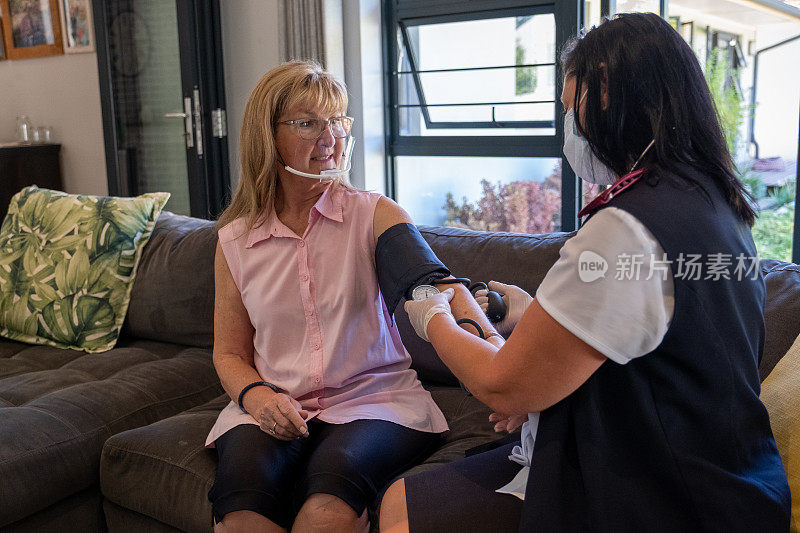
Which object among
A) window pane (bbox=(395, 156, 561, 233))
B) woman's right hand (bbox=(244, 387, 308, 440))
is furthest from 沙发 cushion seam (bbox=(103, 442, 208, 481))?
window pane (bbox=(395, 156, 561, 233))

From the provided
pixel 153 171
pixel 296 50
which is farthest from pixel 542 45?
pixel 153 171

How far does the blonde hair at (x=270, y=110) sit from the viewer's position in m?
1.64

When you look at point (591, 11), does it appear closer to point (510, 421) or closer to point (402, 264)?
point (402, 264)

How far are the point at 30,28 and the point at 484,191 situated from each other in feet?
10.3

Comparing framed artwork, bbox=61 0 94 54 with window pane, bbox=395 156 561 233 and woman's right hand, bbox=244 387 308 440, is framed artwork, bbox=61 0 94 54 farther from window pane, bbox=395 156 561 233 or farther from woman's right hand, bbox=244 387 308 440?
woman's right hand, bbox=244 387 308 440

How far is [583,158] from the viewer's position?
4.04 feet

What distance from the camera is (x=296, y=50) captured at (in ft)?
11.3

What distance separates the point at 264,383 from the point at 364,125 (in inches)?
86.3

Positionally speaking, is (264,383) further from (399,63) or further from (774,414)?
(399,63)

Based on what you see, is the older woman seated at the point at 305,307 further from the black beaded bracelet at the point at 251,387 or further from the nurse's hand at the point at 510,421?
the nurse's hand at the point at 510,421

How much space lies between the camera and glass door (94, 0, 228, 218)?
3.66 meters

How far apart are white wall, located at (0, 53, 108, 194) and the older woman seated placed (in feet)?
10.7

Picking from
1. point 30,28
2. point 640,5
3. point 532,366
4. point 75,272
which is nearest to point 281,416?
point 532,366

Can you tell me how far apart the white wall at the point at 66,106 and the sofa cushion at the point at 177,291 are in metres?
2.41
